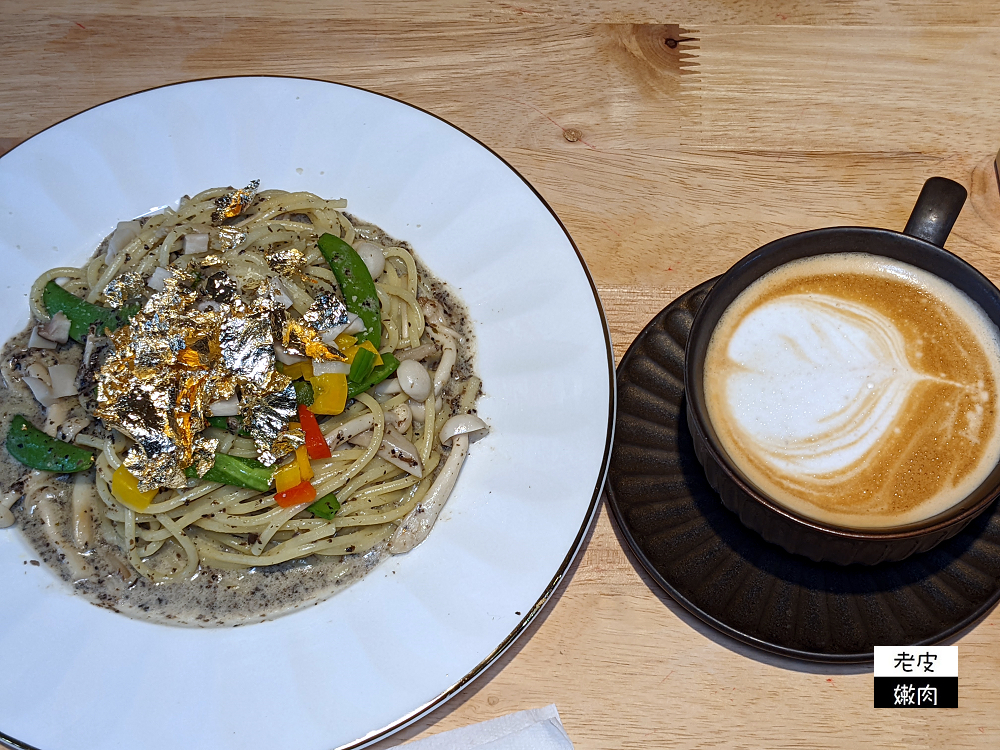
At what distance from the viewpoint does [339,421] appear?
2246 millimetres

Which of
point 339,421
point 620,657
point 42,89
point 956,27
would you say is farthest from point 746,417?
point 42,89

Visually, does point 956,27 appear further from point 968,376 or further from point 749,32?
point 968,376

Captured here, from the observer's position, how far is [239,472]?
2127 millimetres

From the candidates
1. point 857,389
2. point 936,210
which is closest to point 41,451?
point 857,389

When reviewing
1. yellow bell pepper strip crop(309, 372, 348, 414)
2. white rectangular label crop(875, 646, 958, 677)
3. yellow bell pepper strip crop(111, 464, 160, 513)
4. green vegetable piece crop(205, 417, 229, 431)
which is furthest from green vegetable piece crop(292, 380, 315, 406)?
white rectangular label crop(875, 646, 958, 677)

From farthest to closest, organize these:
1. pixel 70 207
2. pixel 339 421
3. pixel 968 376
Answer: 1. pixel 70 207
2. pixel 339 421
3. pixel 968 376

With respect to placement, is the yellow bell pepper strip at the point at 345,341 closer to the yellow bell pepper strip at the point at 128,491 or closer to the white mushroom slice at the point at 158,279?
the white mushroom slice at the point at 158,279

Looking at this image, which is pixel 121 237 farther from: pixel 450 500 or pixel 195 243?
pixel 450 500

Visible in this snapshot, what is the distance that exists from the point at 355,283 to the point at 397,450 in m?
0.52

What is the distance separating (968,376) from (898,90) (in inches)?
58.5

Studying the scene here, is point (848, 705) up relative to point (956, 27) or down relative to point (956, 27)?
down

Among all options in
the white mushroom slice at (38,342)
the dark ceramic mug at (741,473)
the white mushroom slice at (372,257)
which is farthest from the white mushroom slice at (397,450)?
the white mushroom slice at (38,342)

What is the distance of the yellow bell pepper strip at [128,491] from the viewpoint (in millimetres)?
2129

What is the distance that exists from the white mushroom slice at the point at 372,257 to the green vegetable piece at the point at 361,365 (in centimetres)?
31
